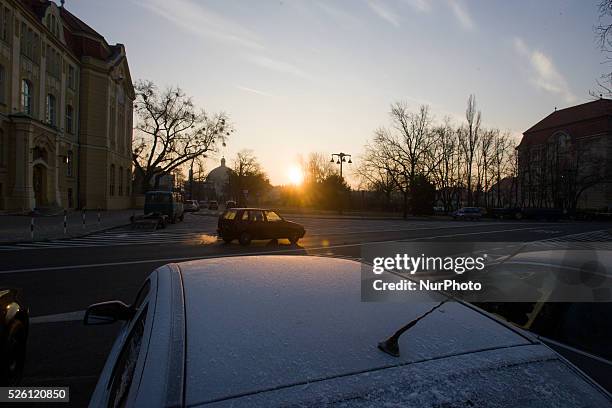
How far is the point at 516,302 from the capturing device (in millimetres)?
3068

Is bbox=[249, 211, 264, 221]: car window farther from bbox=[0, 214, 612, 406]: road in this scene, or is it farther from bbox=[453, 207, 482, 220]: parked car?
bbox=[453, 207, 482, 220]: parked car

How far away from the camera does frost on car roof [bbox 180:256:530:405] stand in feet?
4.07

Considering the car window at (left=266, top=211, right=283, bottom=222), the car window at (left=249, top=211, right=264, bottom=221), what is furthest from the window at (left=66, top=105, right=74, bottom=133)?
the car window at (left=266, top=211, right=283, bottom=222)

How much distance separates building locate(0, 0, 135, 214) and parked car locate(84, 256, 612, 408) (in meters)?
33.6

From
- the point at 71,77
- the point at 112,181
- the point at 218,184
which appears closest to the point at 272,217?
the point at 71,77

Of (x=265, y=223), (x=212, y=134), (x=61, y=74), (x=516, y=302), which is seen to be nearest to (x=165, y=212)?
(x=265, y=223)

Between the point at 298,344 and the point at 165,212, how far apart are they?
30638 mm

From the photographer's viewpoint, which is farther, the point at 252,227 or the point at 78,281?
the point at 252,227

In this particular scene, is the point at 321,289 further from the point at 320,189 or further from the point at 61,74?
the point at 320,189

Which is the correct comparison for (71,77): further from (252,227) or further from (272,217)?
(252,227)

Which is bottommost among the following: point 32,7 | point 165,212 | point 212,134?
point 165,212

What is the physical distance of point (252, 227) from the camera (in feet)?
54.0

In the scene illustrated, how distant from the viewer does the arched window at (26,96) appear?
1212 inches

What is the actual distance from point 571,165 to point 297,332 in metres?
78.4
